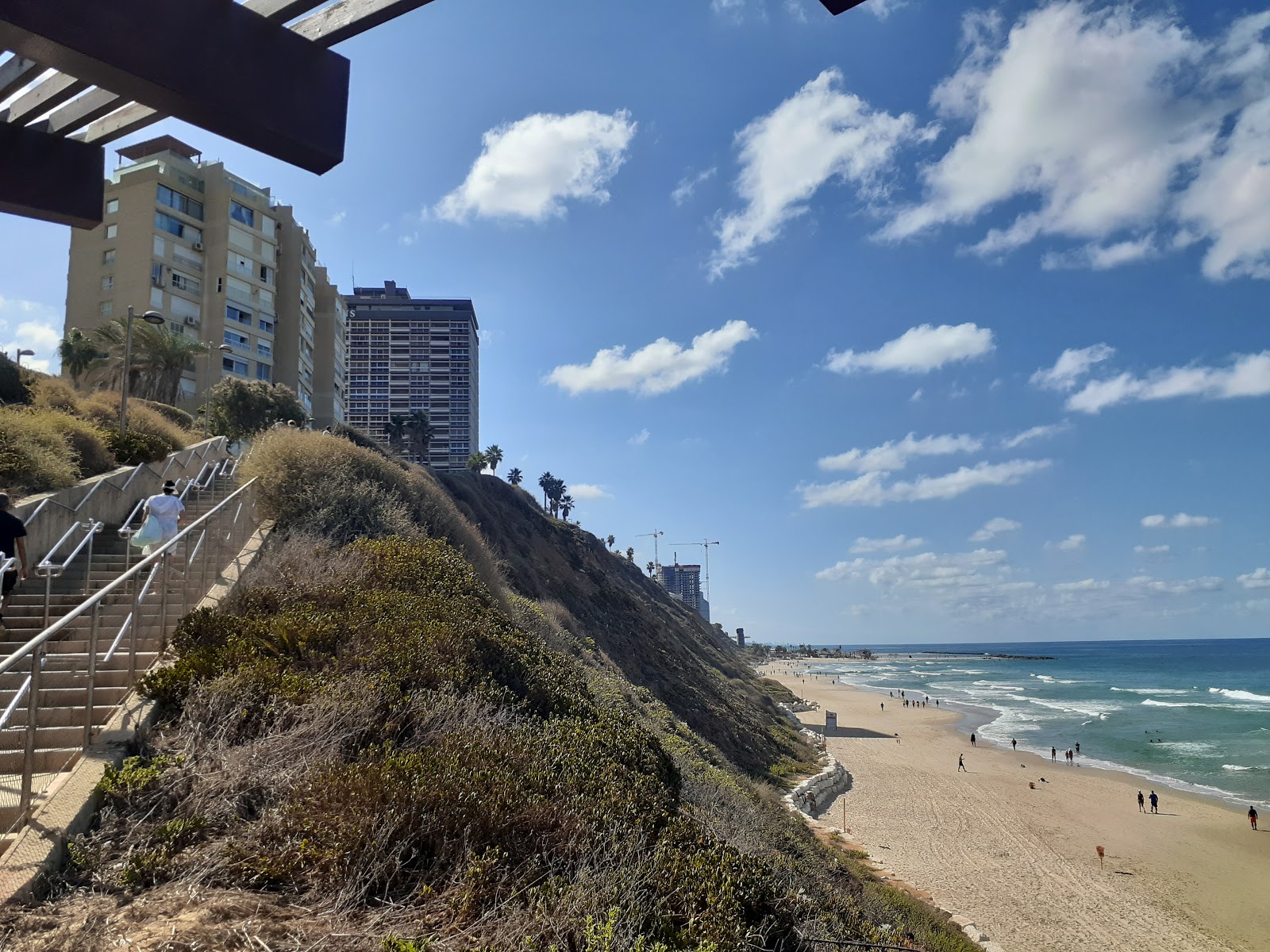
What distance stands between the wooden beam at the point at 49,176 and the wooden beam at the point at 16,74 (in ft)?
1.37

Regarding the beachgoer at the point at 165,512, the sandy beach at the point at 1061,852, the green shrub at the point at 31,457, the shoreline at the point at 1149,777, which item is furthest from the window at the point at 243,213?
the shoreline at the point at 1149,777

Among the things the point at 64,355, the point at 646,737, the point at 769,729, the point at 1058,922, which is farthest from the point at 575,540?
the point at 646,737

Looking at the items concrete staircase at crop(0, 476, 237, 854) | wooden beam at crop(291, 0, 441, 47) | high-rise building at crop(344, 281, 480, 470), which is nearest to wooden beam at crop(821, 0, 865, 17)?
wooden beam at crop(291, 0, 441, 47)

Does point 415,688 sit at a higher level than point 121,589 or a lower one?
lower

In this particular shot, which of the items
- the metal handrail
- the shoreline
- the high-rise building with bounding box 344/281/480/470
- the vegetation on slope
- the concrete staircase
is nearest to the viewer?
the vegetation on slope

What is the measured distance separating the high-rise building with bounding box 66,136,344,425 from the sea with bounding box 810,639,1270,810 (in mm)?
48483

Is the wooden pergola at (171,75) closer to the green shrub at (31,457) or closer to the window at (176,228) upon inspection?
the green shrub at (31,457)

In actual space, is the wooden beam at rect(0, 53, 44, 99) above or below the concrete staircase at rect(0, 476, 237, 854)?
above

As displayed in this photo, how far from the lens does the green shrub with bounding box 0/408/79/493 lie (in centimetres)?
1209

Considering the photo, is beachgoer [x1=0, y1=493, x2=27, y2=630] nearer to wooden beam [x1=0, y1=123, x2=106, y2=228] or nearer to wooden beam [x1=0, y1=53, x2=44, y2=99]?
wooden beam [x1=0, y1=123, x2=106, y2=228]

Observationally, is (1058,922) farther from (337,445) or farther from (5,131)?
(5,131)

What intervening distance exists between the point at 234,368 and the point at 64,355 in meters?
10.9

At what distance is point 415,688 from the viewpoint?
268 inches

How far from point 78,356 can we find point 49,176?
34.6 metres
